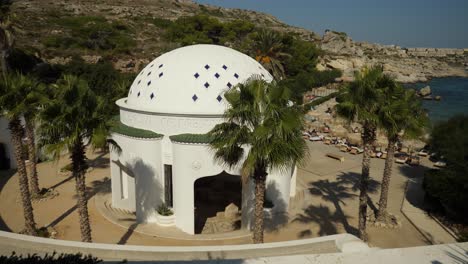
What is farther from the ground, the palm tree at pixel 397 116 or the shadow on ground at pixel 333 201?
the palm tree at pixel 397 116

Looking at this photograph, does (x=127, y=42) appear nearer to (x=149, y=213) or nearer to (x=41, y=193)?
(x=41, y=193)

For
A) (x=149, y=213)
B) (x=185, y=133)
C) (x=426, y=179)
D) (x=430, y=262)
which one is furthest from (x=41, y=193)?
(x=426, y=179)

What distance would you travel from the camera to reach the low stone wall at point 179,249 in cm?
923

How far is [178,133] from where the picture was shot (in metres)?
16.5

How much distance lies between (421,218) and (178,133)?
14.0 metres

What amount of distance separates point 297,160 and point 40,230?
13.2m

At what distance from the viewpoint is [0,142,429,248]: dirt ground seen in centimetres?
1595

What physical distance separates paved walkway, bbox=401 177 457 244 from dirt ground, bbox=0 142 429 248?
368 mm

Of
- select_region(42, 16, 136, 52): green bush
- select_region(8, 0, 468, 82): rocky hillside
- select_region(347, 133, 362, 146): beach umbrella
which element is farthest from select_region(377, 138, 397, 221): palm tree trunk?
select_region(42, 16, 136, 52): green bush

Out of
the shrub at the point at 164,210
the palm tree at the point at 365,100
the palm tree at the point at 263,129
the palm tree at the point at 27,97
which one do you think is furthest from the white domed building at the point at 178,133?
the palm tree at the point at 365,100

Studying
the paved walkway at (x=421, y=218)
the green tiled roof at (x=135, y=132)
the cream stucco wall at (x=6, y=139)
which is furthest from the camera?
the cream stucco wall at (x=6, y=139)

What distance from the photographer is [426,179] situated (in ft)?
64.0

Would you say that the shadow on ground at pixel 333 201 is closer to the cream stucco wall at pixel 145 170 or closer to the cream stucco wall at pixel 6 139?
the cream stucco wall at pixel 145 170

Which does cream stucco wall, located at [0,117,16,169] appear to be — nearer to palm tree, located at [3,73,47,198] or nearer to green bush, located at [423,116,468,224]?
palm tree, located at [3,73,47,198]
